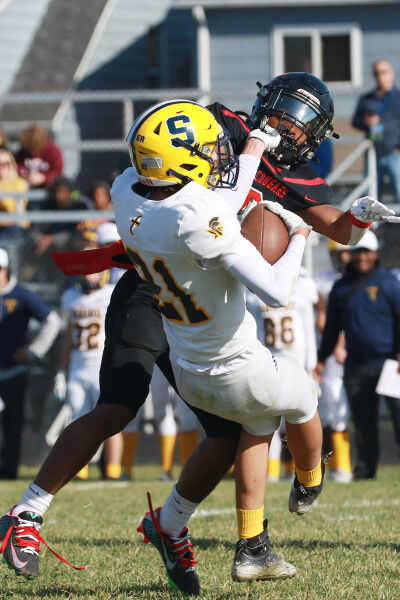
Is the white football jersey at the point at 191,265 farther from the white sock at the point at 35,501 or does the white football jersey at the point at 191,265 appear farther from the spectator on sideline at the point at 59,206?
the spectator on sideline at the point at 59,206

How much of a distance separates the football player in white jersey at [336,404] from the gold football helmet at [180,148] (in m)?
5.04

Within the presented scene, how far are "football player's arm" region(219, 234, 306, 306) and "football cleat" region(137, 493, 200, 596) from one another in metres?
1.02

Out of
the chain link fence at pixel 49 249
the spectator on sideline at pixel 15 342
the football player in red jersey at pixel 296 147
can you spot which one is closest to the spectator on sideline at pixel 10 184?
the chain link fence at pixel 49 249

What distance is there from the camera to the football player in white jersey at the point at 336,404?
26.9 ft

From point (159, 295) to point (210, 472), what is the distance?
0.72 meters

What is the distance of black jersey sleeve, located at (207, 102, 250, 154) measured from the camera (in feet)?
12.4

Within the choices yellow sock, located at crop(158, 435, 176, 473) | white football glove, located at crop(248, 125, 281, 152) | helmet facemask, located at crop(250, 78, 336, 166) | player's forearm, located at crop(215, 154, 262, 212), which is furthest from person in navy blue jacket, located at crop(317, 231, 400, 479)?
player's forearm, located at crop(215, 154, 262, 212)

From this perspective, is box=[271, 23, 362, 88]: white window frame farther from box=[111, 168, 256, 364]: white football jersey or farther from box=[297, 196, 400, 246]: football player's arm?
box=[111, 168, 256, 364]: white football jersey

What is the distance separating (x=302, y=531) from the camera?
4.88 metres

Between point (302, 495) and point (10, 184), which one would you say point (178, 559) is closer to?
→ point (302, 495)

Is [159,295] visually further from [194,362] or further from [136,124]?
[136,124]

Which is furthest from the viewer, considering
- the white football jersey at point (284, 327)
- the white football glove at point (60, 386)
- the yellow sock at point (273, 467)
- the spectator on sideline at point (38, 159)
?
the spectator on sideline at point (38, 159)

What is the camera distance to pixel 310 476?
3619mm

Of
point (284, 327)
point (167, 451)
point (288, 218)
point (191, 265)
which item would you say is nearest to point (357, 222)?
point (288, 218)
